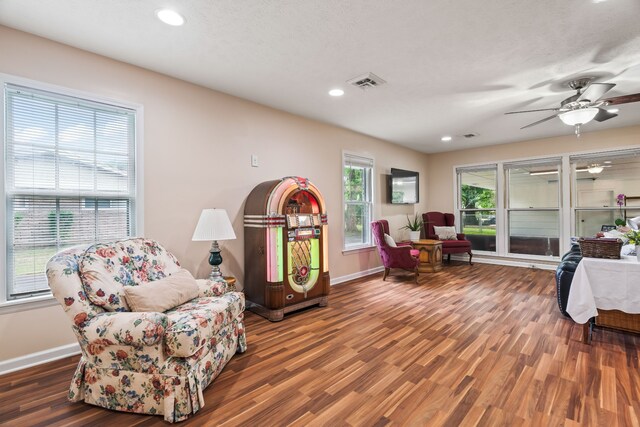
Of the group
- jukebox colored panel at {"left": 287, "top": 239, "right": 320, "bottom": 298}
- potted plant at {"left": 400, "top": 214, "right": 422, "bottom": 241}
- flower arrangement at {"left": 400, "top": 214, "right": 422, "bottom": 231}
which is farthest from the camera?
flower arrangement at {"left": 400, "top": 214, "right": 422, "bottom": 231}

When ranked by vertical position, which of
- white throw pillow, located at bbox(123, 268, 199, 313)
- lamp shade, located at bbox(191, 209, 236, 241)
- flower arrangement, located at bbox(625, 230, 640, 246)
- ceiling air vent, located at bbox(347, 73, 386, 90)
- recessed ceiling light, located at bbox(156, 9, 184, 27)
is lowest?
white throw pillow, located at bbox(123, 268, 199, 313)

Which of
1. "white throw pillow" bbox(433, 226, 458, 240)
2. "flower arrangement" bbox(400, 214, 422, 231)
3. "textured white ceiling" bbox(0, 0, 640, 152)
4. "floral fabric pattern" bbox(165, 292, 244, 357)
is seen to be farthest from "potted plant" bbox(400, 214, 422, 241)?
"floral fabric pattern" bbox(165, 292, 244, 357)

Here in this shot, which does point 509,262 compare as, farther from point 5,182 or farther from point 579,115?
point 5,182

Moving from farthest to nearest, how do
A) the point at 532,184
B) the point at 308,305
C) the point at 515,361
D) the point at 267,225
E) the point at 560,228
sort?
the point at 532,184, the point at 560,228, the point at 308,305, the point at 267,225, the point at 515,361

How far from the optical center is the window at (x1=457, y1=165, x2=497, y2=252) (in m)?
6.50

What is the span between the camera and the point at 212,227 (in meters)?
2.84

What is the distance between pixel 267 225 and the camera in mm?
3191

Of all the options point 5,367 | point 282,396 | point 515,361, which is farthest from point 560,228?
point 5,367

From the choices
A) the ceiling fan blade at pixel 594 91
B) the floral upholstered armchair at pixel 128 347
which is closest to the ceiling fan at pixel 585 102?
the ceiling fan blade at pixel 594 91

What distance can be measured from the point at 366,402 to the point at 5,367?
8.76 ft

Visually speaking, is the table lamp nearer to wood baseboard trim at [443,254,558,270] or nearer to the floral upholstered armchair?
the floral upholstered armchair

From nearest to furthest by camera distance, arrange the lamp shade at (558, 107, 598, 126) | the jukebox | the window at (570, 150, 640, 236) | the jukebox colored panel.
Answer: the lamp shade at (558, 107, 598, 126)
the jukebox
the jukebox colored panel
the window at (570, 150, 640, 236)

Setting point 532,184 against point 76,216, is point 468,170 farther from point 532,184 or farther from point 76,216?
point 76,216

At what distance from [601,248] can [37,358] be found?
4873mm
